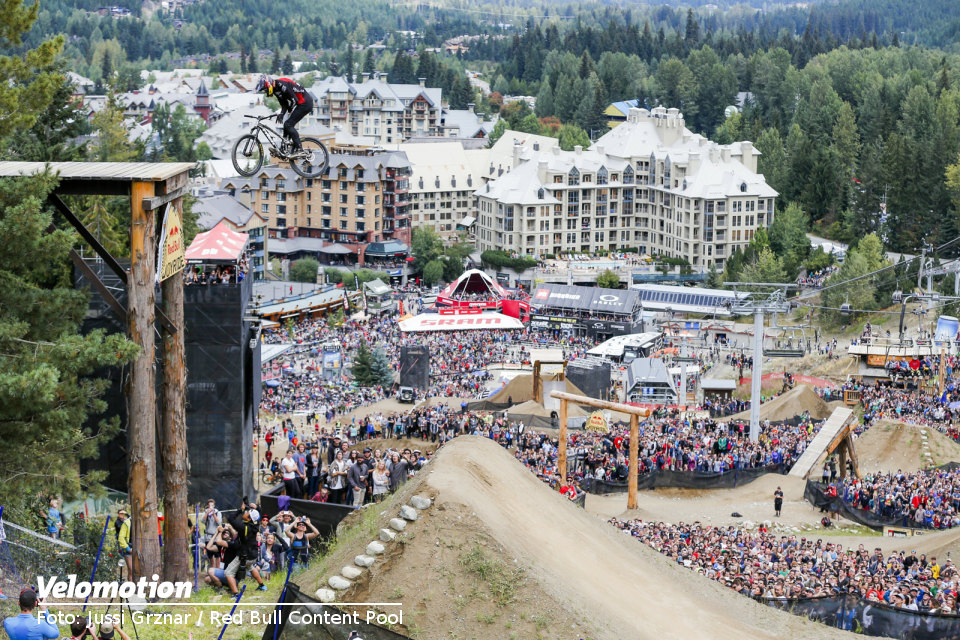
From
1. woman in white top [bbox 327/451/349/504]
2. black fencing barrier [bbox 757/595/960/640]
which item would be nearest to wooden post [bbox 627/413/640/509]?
black fencing barrier [bbox 757/595/960/640]

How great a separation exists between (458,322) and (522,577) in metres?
69.3

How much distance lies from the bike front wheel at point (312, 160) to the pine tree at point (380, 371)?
46076 mm

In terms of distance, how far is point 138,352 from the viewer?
16672 mm

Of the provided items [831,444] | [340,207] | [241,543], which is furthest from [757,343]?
[340,207]

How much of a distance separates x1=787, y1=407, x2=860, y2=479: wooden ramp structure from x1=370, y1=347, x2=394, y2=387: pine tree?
33.6m

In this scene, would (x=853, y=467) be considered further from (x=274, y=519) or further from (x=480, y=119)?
(x=480, y=119)

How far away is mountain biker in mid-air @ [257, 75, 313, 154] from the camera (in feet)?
68.0

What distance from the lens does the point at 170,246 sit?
1759 centimetres

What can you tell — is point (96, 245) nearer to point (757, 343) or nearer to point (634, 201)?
point (757, 343)

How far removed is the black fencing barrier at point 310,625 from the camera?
1302 cm

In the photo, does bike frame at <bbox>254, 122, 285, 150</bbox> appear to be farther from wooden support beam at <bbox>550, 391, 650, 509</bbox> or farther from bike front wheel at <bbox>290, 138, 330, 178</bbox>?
wooden support beam at <bbox>550, 391, 650, 509</bbox>

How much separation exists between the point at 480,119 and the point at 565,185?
223ft

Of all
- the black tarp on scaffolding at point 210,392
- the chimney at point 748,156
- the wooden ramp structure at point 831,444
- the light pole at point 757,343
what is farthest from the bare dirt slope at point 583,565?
the chimney at point 748,156

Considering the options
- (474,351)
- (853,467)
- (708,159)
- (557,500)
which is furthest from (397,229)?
(557,500)
